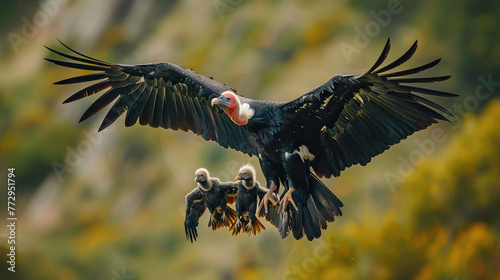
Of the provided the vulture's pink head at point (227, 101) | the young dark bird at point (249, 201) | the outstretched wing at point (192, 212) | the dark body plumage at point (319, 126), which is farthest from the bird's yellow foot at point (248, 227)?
the vulture's pink head at point (227, 101)

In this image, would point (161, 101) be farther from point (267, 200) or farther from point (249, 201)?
point (267, 200)

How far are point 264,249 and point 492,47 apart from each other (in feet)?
13.4

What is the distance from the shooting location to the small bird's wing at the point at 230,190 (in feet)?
15.1

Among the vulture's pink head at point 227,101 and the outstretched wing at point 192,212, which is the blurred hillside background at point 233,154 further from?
the vulture's pink head at point 227,101

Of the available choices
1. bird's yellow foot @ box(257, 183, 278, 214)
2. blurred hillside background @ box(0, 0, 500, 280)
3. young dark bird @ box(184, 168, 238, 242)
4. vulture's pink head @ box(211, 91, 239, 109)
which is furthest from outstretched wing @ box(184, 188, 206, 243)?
Answer: blurred hillside background @ box(0, 0, 500, 280)

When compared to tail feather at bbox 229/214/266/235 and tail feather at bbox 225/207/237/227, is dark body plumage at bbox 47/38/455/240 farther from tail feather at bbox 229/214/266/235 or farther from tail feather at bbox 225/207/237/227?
tail feather at bbox 225/207/237/227

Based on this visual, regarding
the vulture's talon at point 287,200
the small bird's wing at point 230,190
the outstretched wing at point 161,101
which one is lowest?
the vulture's talon at point 287,200

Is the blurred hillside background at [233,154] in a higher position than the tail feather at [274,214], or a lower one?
higher

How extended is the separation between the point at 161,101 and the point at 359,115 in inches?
65.3

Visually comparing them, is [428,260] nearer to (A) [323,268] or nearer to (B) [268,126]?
(A) [323,268]

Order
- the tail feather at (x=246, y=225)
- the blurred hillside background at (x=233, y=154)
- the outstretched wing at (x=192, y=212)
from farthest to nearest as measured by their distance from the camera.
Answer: the blurred hillside background at (x=233, y=154) < the outstretched wing at (x=192, y=212) < the tail feather at (x=246, y=225)

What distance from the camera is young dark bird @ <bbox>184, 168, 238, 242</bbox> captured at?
4.52 meters

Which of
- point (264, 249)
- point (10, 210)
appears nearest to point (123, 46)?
point (10, 210)

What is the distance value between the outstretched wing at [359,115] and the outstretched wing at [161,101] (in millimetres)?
676
